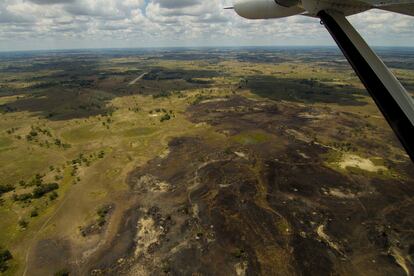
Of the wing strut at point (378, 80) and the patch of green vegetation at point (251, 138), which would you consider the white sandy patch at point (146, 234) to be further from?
the patch of green vegetation at point (251, 138)

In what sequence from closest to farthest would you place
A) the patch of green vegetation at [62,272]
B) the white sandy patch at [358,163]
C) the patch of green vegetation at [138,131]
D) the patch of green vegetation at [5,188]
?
the patch of green vegetation at [62,272] < the patch of green vegetation at [5,188] < the white sandy patch at [358,163] < the patch of green vegetation at [138,131]

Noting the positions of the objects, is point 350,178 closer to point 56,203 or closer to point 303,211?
point 303,211

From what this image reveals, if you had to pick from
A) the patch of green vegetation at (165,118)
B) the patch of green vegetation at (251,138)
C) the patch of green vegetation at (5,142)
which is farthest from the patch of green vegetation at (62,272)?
the patch of green vegetation at (165,118)

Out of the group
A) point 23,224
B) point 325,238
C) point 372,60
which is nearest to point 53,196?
point 23,224

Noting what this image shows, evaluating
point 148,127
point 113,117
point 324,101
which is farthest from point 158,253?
point 324,101

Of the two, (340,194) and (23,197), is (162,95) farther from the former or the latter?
(340,194)

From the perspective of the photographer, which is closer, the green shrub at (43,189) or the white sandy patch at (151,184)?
the green shrub at (43,189)

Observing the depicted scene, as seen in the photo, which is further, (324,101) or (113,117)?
(324,101)
